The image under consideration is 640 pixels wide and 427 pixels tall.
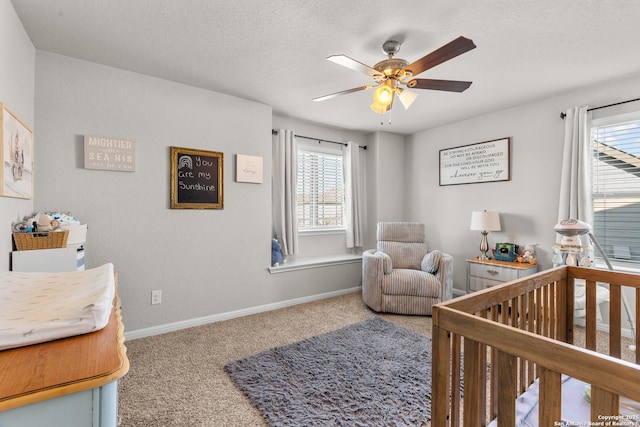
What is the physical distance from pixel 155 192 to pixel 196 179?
38cm

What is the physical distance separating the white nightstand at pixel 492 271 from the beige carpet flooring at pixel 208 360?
69 cm

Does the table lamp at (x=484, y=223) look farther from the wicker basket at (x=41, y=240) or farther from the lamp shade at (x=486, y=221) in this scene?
the wicker basket at (x=41, y=240)

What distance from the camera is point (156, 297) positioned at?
273cm

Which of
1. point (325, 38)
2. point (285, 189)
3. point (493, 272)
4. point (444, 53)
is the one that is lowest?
point (493, 272)

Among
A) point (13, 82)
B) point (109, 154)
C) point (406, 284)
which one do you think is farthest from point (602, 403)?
point (109, 154)

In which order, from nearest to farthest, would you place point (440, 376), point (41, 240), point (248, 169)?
1. point (440, 376)
2. point (41, 240)
3. point (248, 169)

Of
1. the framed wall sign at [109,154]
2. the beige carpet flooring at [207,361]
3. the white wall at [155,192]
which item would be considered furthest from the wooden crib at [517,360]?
the framed wall sign at [109,154]

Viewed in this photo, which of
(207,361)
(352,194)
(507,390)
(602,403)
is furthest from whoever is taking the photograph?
(352,194)

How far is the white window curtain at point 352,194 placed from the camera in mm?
4410

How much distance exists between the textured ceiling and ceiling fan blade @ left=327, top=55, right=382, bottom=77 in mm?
253

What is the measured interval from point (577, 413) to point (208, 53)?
9.66 feet

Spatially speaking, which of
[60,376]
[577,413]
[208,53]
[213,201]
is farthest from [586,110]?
[60,376]

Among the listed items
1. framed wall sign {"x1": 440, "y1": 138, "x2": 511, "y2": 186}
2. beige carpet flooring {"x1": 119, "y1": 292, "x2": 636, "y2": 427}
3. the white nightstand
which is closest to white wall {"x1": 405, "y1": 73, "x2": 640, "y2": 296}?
framed wall sign {"x1": 440, "y1": 138, "x2": 511, "y2": 186}

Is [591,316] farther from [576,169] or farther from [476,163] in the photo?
[476,163]
